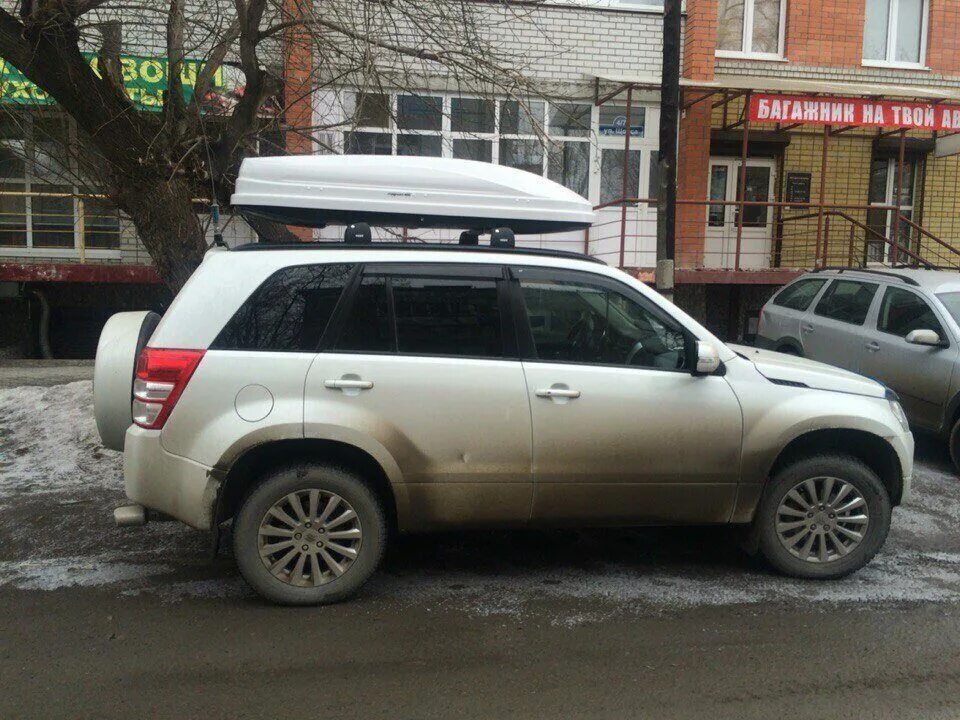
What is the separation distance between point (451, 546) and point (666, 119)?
15.5 feet

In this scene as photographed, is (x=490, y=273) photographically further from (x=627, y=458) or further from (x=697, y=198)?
(x=697, y=198)

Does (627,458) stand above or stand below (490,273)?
below

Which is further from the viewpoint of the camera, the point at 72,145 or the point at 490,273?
the point at 72,145

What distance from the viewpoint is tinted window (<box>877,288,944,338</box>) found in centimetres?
763

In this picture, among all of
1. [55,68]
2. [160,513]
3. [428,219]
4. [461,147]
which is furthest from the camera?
[461,147]

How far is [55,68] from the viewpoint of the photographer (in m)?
6.82

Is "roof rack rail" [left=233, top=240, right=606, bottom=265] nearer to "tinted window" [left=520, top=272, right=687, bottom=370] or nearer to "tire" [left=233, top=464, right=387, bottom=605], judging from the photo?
"tinted window" [left=520, top=272, right=687, bottom=370]

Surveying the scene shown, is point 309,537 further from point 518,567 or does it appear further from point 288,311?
point 518,567

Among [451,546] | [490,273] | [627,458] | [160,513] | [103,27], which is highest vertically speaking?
[103,27]

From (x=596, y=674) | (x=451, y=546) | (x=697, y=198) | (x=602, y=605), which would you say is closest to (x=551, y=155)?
(x=451, y=546)

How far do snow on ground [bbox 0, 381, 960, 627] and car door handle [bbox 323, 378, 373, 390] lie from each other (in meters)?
1.16

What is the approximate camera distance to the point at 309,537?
13.9ft

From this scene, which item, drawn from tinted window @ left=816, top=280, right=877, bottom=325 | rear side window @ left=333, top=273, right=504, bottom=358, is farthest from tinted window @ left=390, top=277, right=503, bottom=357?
tinted window @ left=816, top=280, right=877, bottom=325

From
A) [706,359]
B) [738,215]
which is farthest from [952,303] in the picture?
[738,215]
